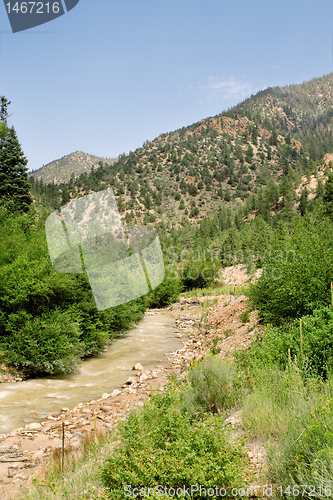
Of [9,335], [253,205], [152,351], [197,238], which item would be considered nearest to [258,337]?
[152,351]

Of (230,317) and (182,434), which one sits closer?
(182,434)

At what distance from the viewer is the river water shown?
8.26 m

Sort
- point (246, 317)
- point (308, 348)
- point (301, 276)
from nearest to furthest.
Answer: point (308, 348)
point (301, 276)
point (246, 317)

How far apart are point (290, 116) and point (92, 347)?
205451 millimetres

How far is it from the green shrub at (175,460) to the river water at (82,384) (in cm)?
525

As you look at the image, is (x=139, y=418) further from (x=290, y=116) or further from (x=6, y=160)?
(x=290, y=116)

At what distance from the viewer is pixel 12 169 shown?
31359 mm

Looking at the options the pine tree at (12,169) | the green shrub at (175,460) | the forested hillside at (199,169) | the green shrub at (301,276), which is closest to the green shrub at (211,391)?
the green shrub at (175,460)

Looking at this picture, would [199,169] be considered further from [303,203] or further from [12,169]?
[12,169]

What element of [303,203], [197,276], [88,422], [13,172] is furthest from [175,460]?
[303,203]

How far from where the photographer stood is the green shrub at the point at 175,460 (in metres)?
3.02

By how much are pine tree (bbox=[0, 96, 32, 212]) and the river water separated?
66.8 ft

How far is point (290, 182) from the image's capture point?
211 feet

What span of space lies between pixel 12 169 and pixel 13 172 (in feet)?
1.26
